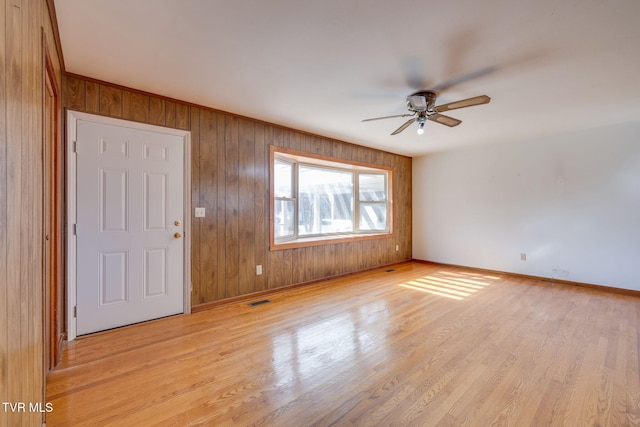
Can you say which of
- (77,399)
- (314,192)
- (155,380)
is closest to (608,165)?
(314,192)

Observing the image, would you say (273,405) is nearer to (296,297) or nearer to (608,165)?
(296,297)

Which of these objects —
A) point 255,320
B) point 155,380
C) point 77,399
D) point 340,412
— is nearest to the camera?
point 340,412

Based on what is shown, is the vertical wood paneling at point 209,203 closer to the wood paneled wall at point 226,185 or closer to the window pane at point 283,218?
the wood paneled wall at point 226,185

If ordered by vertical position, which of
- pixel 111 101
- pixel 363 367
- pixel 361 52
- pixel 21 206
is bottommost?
pixel 363 367

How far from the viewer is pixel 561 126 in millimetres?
3904

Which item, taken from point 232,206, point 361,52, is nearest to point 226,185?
point 232,206

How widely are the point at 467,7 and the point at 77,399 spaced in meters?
3.30

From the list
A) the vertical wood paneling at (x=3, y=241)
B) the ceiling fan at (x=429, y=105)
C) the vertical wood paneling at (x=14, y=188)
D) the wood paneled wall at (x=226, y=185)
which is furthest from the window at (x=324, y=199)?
the vertical wood paneling at (x=3, y=241)

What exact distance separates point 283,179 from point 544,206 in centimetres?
415

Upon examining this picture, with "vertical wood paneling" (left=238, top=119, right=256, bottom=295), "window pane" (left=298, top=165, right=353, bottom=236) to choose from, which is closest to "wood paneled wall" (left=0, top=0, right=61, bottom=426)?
"vertical wood paneling" (left=238, top=119, right=256, bottom=295)

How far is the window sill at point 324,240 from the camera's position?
4.00 m

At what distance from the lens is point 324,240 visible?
14.8ft

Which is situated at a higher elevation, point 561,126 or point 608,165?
point 561,126

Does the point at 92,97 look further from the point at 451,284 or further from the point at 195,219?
the point at 451,284
